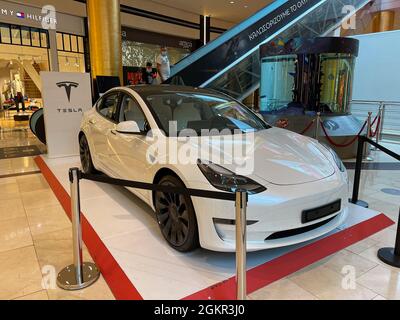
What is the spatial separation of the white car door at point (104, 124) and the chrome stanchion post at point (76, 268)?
131 cm

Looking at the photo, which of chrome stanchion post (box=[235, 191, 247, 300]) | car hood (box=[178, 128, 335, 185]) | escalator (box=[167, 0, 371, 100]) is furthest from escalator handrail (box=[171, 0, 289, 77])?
chrome stanchion post (box=[235, 191, 247, 300])

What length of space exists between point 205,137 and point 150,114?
0.56 meters

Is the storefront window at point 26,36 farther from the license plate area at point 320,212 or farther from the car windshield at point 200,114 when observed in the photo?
the license plate area at point 320,212

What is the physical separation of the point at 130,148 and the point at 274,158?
4.41 feet

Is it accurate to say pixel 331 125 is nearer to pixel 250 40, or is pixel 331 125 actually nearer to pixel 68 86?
pixel 250 40

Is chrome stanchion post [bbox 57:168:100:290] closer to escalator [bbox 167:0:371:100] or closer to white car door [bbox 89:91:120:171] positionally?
white car door [bbox 89:91:120:171]

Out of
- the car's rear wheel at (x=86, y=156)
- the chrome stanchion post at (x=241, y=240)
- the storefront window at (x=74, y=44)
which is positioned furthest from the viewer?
the storefront window at (x=74, y=44)

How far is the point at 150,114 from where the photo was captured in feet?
9.46

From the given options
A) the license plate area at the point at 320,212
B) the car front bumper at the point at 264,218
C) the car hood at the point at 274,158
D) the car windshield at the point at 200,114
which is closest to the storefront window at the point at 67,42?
the car windshield at the point at 200,114

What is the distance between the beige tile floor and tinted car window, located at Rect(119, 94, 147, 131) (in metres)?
1.23

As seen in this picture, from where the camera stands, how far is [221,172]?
7.21 ft

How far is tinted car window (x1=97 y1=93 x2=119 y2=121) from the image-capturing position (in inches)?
142

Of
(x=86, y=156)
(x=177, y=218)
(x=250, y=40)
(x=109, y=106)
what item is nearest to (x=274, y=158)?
(x=177, y=218)

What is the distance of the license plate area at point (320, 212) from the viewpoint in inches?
85.9
